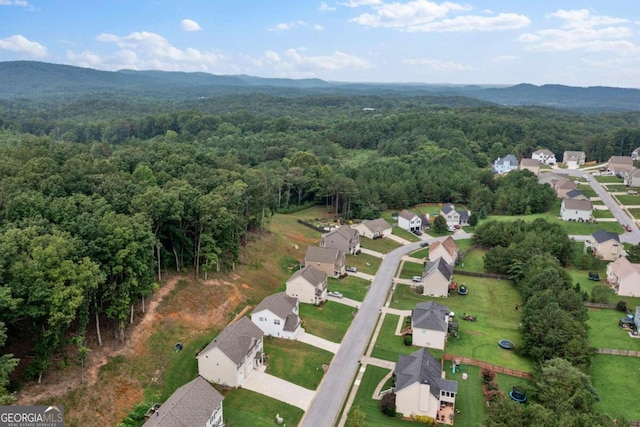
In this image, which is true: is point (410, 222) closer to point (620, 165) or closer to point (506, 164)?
point (506, 164)

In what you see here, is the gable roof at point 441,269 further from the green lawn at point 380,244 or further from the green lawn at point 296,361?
the green lawn at point 296,361

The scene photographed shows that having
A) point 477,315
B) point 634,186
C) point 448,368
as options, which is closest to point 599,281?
point 477,315

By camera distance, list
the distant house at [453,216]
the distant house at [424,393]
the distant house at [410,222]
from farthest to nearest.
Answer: the distant house at [453,216]
the distant house at [410,222]
the distant house at [424,393]

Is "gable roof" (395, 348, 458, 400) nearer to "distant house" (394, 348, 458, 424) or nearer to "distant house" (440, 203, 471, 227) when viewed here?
"distant house" (394, 348, 458, 424)

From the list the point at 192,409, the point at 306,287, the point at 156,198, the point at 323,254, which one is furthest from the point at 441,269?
the point at 192,409

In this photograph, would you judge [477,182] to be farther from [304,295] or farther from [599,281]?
[304,295]

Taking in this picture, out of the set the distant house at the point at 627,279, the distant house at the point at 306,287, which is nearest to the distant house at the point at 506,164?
the distant house at the point at 627,279

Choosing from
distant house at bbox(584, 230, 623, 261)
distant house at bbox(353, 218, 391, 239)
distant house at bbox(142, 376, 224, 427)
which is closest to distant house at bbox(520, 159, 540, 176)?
distant house at bbox(584, 230, 623, 261)
